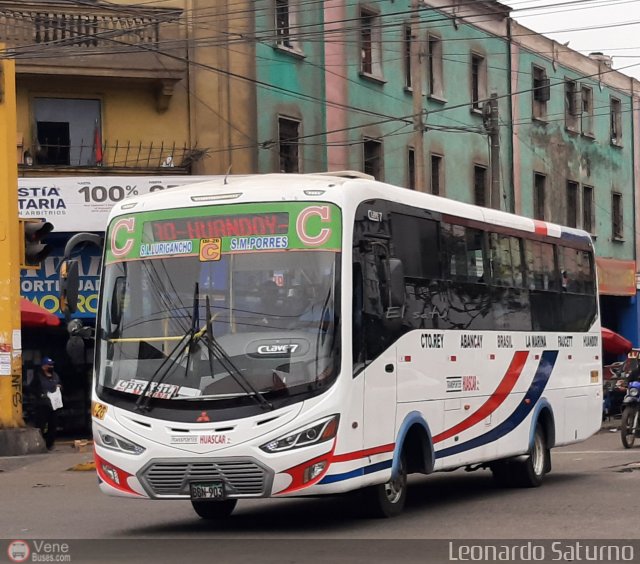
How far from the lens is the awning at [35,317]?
85.4 ft

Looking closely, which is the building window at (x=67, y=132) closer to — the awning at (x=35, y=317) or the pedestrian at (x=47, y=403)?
the awning at (x=35, y=317)

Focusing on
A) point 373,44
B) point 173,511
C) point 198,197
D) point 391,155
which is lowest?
point 173,511

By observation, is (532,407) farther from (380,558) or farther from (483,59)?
(483,59)

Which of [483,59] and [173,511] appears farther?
[483,59]

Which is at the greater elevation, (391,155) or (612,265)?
(391,155)

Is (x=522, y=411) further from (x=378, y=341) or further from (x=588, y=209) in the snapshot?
(x=588, y=209)

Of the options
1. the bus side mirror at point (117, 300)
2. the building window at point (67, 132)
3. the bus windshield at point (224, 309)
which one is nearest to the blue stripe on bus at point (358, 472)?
the bus windshield at point (224, 309)

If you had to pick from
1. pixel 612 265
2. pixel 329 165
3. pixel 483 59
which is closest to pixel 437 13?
pixel 483 59

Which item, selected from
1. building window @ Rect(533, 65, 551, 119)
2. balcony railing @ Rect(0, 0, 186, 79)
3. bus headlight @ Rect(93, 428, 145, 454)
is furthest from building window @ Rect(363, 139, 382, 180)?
bus headlight @ Rect(93, 428, 145, 454)

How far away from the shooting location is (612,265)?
4416 cm

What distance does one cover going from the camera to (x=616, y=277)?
44.5 metres

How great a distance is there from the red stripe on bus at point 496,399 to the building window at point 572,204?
26.7m

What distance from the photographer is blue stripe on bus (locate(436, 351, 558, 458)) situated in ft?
50.2

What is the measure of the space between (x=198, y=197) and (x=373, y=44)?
21.4 meters
